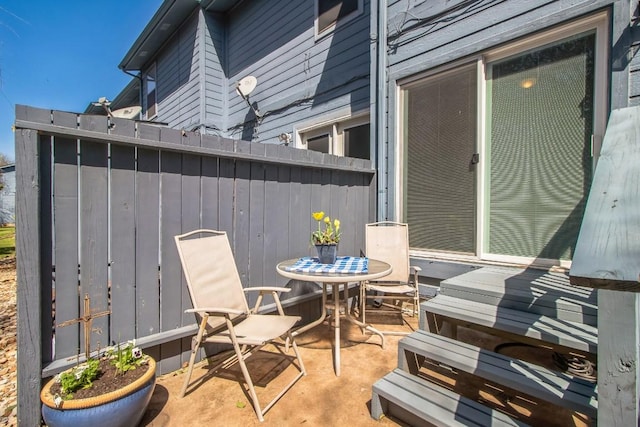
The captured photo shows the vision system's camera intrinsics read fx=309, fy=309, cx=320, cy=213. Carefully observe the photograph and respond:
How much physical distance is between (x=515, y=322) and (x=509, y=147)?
5.34 ft

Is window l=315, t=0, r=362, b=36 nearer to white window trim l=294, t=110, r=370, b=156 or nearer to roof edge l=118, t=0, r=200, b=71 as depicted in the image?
white window trim l=294, t=110, r=370, b=156

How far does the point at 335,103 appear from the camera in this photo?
4.57 metres

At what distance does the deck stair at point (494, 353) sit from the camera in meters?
1.47

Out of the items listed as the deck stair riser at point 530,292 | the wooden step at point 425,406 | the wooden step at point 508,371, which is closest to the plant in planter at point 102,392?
the wooden step at point 425,406

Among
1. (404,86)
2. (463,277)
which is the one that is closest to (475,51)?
(404,86)

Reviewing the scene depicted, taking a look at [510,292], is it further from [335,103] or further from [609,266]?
[335,103]

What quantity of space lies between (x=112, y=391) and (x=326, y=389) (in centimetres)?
120

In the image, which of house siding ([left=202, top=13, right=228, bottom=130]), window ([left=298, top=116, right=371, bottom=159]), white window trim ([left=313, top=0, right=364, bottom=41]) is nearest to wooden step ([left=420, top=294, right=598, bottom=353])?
window ([left=298, top=116, right=371, bottom=159])

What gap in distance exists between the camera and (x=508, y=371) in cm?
160

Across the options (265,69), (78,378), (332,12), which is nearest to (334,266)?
(78,378)

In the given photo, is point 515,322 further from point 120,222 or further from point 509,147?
point 120,222

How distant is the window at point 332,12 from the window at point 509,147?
181 centimetres

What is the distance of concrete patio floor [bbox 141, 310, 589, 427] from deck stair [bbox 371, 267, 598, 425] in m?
0.15

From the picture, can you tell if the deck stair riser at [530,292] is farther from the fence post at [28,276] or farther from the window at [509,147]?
the fence post at [28,276]
